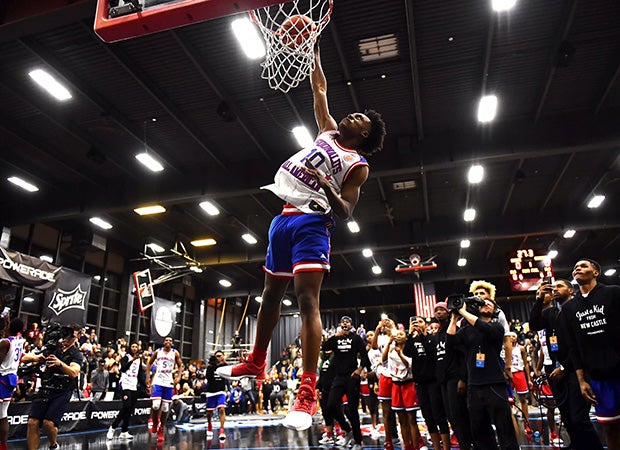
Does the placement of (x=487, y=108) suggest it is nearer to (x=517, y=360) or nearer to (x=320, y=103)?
(x=517, y=360)

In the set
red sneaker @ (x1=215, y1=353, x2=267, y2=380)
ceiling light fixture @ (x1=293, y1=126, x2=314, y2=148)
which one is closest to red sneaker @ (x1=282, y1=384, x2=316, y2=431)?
red sneaker @ (x1=215, y1=353, x2=267, y2=380)

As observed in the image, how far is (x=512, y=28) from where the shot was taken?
8141 mm

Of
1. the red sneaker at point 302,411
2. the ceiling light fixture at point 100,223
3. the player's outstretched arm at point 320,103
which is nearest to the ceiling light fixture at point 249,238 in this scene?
the ceiling light fixture at point 100,223

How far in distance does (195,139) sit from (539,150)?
8014 millimetres

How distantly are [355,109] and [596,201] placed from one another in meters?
9.53

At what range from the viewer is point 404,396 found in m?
6.29

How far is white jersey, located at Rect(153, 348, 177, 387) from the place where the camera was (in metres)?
9.53

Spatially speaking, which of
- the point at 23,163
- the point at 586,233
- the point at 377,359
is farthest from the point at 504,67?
the point at 586,233

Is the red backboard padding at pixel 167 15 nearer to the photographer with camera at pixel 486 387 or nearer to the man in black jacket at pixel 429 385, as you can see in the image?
the photographer with camera at pixel 486 387

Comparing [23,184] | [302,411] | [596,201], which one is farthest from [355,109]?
[596,201]

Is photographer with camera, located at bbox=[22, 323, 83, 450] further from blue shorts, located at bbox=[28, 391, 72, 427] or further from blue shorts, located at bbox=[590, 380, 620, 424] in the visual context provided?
blue shorts, located at bbox=[590, 380, 620, 424]

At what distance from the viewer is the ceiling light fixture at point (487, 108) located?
392 inches

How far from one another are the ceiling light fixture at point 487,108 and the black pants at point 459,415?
22.5ft

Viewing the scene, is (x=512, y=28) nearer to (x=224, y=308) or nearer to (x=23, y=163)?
(x=23, y=163)
